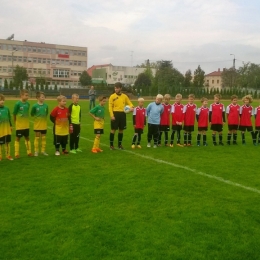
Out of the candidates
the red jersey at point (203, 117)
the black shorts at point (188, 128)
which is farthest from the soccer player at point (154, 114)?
the red jersey at point (203, 117)

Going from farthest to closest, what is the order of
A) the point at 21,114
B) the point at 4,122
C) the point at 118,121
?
the point at 118,121 → the point at 21,114 → the point at 4,122

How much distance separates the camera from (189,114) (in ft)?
39.3

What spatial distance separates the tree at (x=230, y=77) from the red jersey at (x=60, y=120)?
3602 inches

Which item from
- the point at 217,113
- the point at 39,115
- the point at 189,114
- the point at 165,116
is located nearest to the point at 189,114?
the point at 189,114

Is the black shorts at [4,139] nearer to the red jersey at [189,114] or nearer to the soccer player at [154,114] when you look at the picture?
the soccer player at [154,114]

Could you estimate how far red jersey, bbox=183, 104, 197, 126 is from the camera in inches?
470

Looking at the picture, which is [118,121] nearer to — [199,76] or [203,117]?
Answer: [203,117]

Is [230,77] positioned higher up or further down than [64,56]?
further down

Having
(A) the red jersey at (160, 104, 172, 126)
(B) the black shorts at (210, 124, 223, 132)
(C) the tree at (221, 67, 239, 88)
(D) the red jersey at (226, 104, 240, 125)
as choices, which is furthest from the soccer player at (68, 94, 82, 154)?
(C) the tree at (221, 67, 239, 88)

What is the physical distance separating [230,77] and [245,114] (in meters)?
90.6

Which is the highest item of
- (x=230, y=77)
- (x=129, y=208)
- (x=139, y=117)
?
(x=230, y=77)

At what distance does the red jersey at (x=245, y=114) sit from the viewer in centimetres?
1221

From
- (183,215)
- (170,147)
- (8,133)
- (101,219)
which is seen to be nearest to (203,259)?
(183,215)

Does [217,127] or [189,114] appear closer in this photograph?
[189,114]
